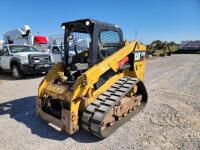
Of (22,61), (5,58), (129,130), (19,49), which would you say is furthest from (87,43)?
(5,58)

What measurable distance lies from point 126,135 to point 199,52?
3632 cm

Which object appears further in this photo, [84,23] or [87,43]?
[87,43]

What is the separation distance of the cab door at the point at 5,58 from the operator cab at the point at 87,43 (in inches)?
308

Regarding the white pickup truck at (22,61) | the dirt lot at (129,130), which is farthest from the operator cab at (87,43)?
the white pickup truck at (22,61)

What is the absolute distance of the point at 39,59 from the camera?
1196 centimetres

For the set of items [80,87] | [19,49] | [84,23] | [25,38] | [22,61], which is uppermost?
[25,38]

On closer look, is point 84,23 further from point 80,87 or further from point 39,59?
point 39,59

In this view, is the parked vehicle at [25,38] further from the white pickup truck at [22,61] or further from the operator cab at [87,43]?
the operator cab at [87,43]

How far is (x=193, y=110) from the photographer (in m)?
5.95

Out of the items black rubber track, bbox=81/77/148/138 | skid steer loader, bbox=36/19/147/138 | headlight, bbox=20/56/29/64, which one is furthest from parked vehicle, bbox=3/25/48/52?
black rubber track, bbox=81/77/148/138

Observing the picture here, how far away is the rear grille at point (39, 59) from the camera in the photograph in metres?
11.6

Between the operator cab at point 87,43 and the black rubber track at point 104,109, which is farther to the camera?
the operator cab at point 87,43

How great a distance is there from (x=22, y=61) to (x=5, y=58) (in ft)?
5.92

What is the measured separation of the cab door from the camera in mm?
12458
